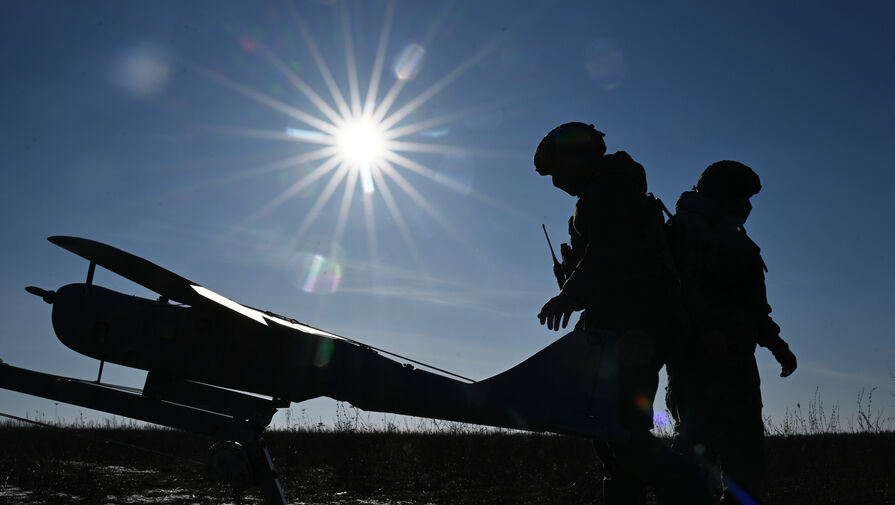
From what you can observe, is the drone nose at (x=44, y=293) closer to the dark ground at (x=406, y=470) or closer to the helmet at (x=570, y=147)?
the dark ground at (x=406, y=470)

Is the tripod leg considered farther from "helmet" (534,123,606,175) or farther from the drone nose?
"helmet" (534,123,606,175)

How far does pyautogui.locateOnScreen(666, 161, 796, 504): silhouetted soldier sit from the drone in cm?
123

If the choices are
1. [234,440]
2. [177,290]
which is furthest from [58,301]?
[234,440]

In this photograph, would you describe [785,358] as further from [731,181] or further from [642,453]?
[642,453]

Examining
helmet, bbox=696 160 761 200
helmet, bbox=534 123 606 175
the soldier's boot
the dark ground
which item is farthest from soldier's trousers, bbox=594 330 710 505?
the dark ground

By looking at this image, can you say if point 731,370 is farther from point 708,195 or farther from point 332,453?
point 332,453

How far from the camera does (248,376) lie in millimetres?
3352

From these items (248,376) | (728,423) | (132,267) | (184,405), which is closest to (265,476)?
(248,376)

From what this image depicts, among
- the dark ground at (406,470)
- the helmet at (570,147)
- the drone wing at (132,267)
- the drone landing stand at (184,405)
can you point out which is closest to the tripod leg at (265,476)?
the drone landing stand at (184,405)

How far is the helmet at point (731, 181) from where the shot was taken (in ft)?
14.9

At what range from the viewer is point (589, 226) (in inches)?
138

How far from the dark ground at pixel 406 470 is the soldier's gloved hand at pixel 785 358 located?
2.02m

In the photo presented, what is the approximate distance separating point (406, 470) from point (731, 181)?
5.48m

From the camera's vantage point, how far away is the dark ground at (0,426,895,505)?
20.7 ft
